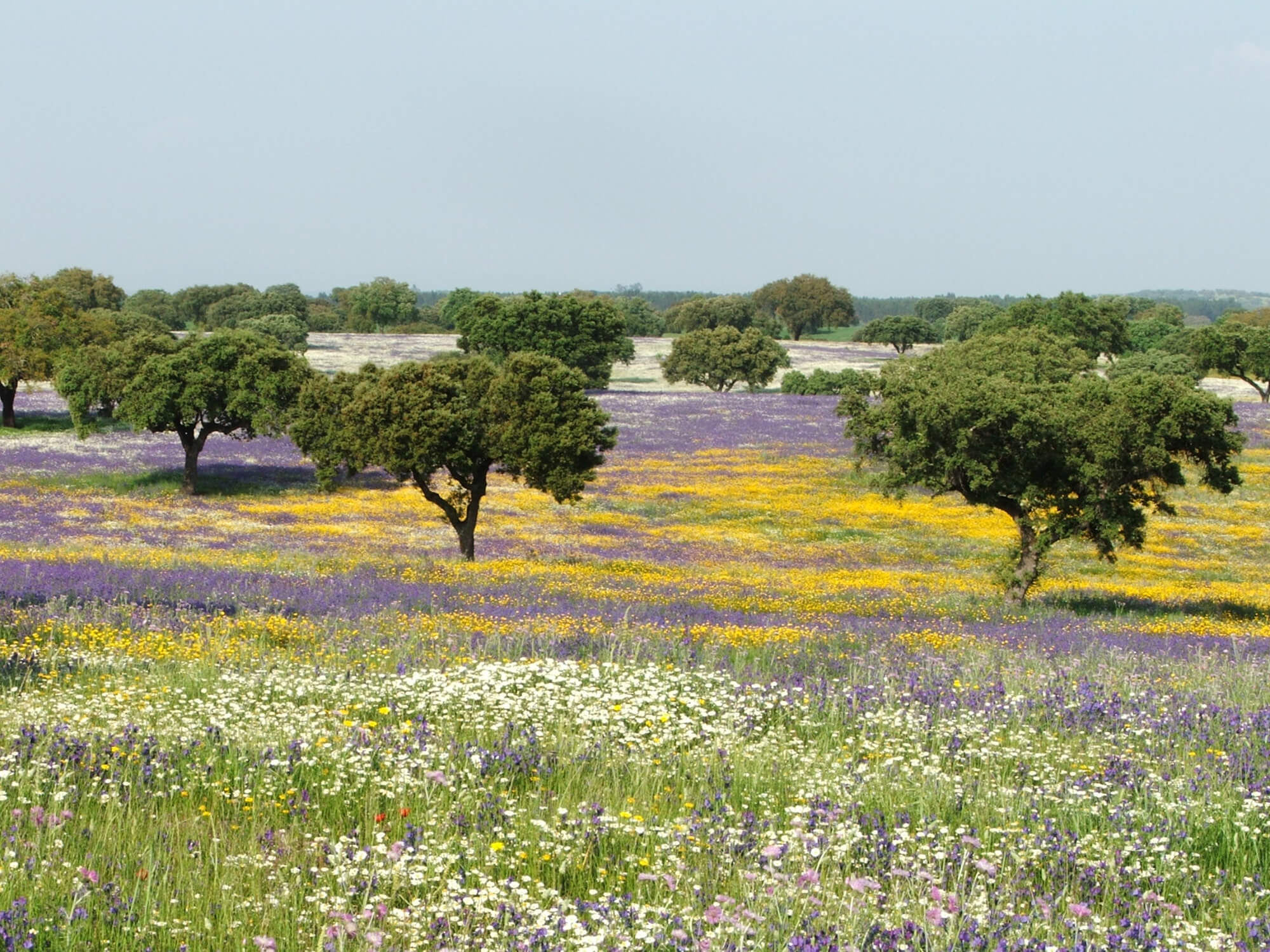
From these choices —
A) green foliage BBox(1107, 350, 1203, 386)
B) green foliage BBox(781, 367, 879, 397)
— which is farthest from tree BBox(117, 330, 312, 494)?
green foliage BBox(1107, 350, 1203, 386)

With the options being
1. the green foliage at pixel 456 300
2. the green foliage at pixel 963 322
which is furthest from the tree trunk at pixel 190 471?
the green foliage at pixel 963 322

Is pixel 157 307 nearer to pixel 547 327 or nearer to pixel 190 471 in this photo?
pixel 547 327

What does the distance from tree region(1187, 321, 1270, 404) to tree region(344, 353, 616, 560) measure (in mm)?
80110

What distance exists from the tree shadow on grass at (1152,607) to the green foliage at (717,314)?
4630 inches

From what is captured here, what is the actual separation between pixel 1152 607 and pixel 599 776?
2165cm

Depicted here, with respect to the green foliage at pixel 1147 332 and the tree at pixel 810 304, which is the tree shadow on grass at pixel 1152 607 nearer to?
the green foliage at pixel 1147 332

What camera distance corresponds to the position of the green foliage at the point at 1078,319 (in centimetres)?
9569

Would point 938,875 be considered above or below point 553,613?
above

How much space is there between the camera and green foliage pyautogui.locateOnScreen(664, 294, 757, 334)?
479 ft

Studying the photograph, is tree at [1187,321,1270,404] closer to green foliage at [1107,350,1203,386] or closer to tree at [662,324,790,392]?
green foliage at [1107,350,1203,386]

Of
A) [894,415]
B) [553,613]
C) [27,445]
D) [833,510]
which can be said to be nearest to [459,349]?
[27,445]

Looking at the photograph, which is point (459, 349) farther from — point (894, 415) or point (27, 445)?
point (894, 415)

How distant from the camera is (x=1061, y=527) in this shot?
2444 centimetres

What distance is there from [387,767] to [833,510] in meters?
39.9
